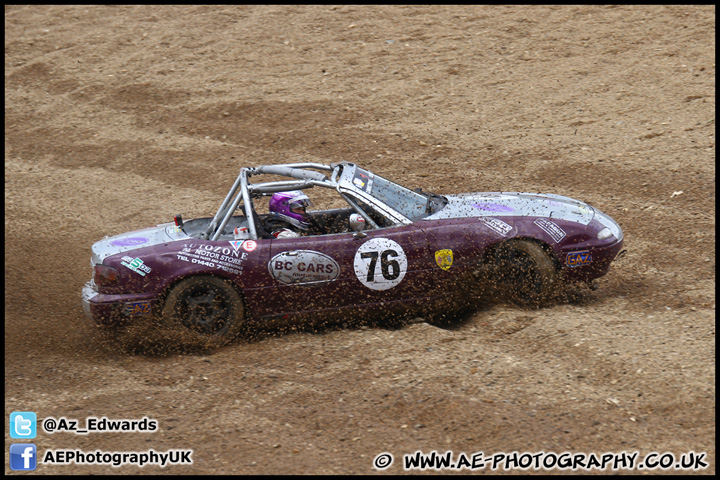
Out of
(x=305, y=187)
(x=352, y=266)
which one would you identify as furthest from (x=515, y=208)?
(x=305, y=187)

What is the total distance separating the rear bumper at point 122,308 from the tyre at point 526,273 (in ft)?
10.5

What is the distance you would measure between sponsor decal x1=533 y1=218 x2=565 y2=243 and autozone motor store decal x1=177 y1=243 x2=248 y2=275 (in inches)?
107

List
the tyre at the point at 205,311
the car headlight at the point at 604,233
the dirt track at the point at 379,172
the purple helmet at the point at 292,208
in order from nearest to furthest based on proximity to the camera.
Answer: the dirt track at the point at 379,172 < the tyre at the point at 205,311 < the car headlight at the point at 604,233 < the purple helmet at the point at 292,208

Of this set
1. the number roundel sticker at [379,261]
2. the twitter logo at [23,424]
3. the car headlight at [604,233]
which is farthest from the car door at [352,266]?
the twitter logo at [23,424]

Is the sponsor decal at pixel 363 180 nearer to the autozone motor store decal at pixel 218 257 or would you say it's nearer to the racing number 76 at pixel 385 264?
the racing number 76 at pixel 385 264

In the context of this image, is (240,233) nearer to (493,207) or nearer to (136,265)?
(136,265)

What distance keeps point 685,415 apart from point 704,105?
819cm

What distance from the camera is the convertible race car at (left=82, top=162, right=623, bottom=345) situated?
719 cm

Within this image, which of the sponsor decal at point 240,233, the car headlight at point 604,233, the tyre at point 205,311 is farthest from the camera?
the sponsor decal at point 240,233

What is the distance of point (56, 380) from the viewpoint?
6.88 metres

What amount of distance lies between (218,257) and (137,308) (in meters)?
0.89

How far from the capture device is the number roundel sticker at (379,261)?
7.17m

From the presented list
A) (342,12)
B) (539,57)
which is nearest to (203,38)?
(342,12)

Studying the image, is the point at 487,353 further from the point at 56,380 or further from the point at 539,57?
the point at 539,57
